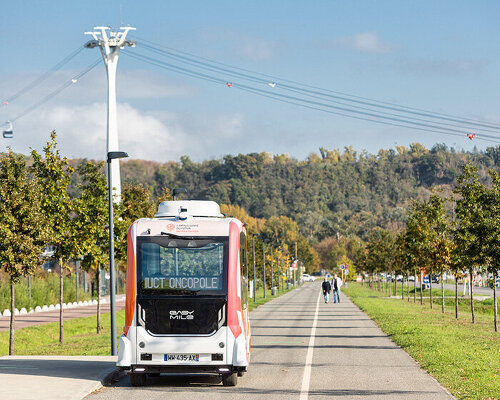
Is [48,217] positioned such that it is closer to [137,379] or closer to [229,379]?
[137,379]

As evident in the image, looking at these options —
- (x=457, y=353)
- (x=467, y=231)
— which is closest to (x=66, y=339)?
(x=467, y=231)

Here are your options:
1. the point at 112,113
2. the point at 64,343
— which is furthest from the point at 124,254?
the point at 112,113

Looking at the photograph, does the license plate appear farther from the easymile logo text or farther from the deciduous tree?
the deciduous tree

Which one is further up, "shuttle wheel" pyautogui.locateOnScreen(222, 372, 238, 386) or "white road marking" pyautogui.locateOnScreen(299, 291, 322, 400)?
"shuttle wheel" pyautogui.locateOnScreen(222, 372, 238, 386)

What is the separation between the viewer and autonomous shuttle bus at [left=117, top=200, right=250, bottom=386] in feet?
42.1

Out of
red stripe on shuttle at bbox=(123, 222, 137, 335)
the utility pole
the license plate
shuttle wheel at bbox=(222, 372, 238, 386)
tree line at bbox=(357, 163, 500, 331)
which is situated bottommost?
shuttle wheel at bbox=(222, 372, 238, 386)

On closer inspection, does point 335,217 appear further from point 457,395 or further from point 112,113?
point 457,395

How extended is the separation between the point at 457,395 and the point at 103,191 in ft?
61.2

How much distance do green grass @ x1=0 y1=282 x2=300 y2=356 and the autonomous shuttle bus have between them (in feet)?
22.6

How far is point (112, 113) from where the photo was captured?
6431 cm

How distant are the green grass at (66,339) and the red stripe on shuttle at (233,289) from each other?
24.4 ft

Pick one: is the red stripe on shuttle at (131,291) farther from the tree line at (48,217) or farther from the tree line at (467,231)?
the tree line at (467,231)

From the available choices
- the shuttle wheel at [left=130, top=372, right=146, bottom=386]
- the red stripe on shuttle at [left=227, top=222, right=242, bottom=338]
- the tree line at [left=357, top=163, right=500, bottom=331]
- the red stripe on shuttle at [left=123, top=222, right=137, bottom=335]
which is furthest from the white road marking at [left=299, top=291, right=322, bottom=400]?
the tree line at [left=357, top=163, right=500, bottom=331]

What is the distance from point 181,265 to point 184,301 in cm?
62
